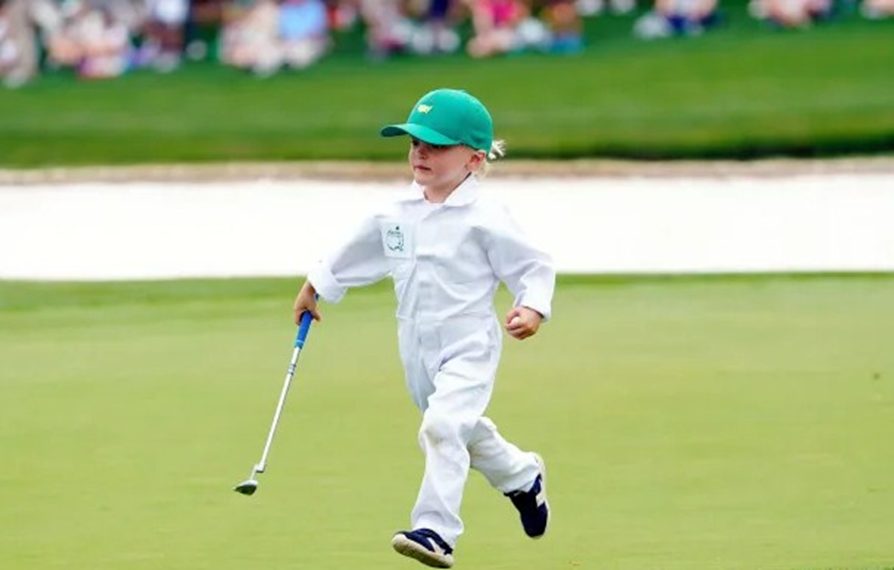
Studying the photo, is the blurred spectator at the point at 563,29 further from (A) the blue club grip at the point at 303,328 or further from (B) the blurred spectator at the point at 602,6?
(A) the blue club grip at the point at 303,328

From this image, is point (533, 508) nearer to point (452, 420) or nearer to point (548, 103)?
point (452, 420)

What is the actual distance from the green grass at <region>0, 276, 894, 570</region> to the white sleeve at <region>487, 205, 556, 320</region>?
768 millimetres

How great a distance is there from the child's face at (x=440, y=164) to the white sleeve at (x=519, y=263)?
0.17 metres

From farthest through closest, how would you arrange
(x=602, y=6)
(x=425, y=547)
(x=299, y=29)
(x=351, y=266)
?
1. (x=602, y=6)
2. (x=299, y=29)
3. (x=351, y=266)
4. (x=425, y=547)

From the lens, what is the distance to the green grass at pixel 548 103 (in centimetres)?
2598

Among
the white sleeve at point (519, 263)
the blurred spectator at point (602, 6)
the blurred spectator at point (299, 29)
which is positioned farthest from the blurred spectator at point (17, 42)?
the white sleeve at point (519, 263)

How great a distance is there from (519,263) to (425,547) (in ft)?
2.95

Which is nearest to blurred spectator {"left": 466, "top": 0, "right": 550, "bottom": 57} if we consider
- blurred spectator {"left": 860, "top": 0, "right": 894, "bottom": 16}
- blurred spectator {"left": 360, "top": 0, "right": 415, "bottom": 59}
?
blurred spectator {"left": 360, "top": 0, "right": 415, "bottom": 59}

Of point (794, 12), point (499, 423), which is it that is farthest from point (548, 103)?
point (499, 423)

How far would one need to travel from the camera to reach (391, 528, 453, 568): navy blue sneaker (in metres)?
6.66

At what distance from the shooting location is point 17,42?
3378 cm

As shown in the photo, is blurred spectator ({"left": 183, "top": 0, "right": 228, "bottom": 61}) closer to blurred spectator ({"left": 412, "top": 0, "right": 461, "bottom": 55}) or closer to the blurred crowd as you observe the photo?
the blurred crowd

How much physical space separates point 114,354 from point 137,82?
21.4 metres

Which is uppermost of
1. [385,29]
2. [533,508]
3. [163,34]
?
[533,508]
